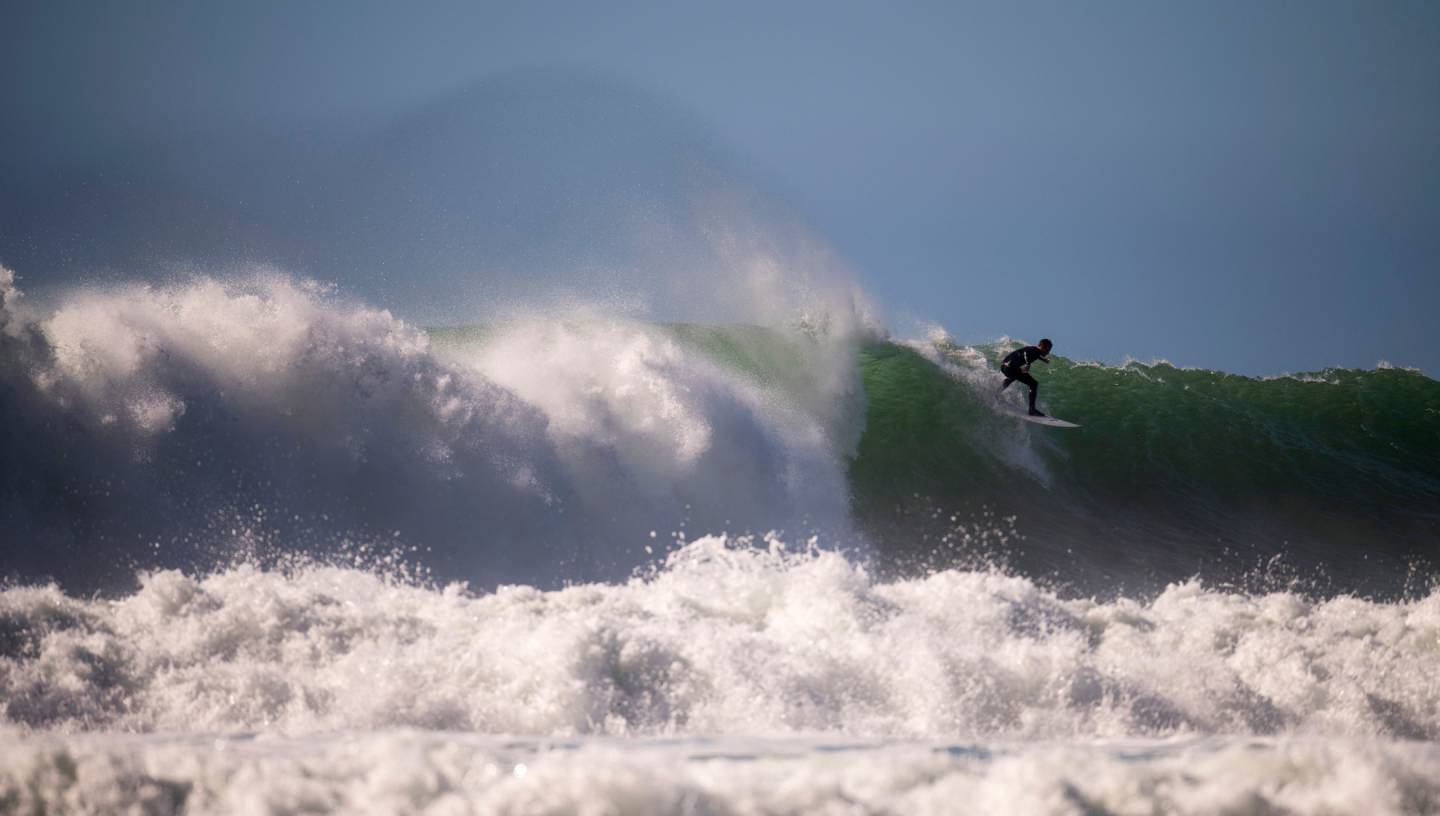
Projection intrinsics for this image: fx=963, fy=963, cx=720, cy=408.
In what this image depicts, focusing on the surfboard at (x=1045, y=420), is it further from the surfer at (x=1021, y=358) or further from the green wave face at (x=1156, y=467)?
the surfer at (x=1021, y=358)

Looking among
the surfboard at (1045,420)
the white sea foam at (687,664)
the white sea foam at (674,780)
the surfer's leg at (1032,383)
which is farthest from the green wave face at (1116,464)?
the white sea foam at (674,780)

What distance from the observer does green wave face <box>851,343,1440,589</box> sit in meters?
11.5

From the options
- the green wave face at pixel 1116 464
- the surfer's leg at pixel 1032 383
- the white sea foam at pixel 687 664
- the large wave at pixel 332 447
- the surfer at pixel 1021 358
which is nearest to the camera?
the white sea foam at pixel 687 664

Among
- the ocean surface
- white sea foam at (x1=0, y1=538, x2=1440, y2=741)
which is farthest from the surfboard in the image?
white sea foam at (x1=0, y1=538, x2=1440, y2=741)

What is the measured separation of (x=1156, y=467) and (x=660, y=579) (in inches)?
381

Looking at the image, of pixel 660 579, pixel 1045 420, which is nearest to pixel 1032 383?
pixel 1045 420

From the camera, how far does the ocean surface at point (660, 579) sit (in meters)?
3.24

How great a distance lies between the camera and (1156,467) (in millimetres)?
13859

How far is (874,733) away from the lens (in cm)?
441

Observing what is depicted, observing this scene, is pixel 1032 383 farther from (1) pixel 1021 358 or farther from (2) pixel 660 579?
(2) pixel 660 579

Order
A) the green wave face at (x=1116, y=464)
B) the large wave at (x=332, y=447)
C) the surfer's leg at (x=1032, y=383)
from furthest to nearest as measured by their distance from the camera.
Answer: the surfer's leg at (x=1032, y=383), the green wave face at (x=1116, y=464), the large wave at (x=332, y=447)

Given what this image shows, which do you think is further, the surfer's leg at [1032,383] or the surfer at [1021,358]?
the surfer's leg at [1032,383]

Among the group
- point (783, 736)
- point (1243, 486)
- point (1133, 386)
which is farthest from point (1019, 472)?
point (783, 736)

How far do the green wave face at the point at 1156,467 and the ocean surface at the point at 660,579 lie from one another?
9 cm
